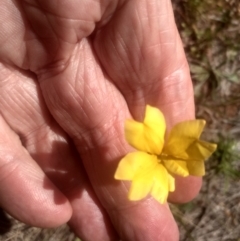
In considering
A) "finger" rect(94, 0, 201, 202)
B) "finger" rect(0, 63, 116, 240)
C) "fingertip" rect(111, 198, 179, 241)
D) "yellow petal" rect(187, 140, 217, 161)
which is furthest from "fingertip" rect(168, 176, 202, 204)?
"yellow petal" rect(187, 140, 217, 161)

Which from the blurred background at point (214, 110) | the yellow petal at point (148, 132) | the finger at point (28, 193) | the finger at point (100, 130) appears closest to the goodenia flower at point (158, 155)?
the yellow petal at point (148, 132)

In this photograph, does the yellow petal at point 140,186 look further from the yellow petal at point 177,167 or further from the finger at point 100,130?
the finger at point 100,130

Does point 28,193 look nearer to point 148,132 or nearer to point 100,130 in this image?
point 100,130

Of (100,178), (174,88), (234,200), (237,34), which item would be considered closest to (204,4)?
(237,34)

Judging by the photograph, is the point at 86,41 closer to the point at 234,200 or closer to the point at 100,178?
the point at 100,178

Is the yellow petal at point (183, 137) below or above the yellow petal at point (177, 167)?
above

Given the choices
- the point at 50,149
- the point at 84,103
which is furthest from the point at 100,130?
the point at 50,149
